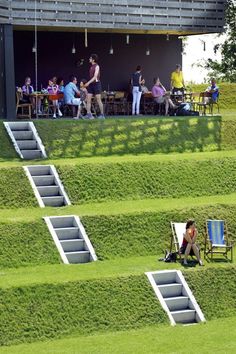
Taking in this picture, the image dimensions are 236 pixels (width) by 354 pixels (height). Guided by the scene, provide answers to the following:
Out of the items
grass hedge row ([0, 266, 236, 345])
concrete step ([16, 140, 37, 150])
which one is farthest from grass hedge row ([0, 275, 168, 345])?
concrete step ([16, 140, 37, 150])

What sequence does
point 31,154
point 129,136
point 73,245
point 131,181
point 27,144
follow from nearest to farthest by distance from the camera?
1. point 73,245
2. point 131,181
3. point 31,154
4. point 27,144
5. point 129,136

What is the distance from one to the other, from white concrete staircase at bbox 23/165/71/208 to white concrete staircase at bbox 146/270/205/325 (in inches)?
147

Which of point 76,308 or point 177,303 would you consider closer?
point 76,308

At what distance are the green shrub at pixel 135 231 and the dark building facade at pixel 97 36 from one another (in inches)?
266

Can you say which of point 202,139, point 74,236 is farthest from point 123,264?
point 202,139

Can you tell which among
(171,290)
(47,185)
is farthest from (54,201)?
(171,290)

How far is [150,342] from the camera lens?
15.9 meters

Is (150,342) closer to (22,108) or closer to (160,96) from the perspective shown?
(22,108)

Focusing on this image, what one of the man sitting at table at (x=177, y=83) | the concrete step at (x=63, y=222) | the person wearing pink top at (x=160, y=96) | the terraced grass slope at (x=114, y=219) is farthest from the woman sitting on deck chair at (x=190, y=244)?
the man sitting at table at (x=177, y=83)

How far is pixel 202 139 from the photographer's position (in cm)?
2595

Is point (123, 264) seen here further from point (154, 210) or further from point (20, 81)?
point (20, 81)

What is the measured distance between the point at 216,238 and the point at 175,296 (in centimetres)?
227

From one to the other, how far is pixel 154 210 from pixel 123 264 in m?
2.21

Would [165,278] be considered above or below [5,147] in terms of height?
below
